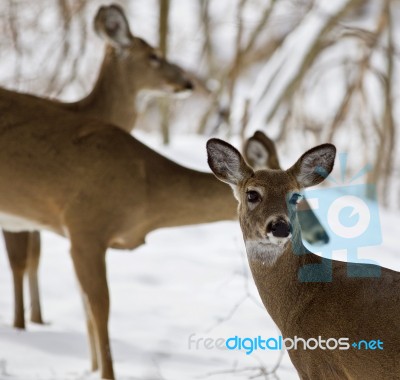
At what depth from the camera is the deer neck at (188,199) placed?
4984 millimetres

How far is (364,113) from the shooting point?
11188mm

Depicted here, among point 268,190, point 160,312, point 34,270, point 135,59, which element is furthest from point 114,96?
point 268,190

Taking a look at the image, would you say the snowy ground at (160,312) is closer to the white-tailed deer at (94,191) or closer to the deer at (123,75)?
the white-tailed deer at (94,191)

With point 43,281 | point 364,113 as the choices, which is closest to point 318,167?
point 43,281

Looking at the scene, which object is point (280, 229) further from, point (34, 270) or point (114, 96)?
point (114, 96)

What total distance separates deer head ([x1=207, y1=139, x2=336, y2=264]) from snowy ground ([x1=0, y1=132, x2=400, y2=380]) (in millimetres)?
1140

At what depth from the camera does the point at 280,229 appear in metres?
3.18

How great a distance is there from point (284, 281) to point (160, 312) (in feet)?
7.99

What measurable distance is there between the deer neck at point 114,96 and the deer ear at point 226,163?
315 centimetres

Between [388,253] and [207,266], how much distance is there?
4.32ft

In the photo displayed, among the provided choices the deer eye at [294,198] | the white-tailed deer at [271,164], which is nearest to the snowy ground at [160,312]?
the white-tailed deer at [271,164]

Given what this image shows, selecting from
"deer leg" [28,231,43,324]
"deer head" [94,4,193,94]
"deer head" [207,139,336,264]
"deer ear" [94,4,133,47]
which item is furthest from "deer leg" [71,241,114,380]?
"deer ear" [94,4,133,47]

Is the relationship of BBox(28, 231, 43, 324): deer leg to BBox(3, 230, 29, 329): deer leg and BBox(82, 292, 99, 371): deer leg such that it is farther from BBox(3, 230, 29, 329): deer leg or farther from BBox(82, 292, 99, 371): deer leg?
BBox(82, 292, 99, 371): deer leg

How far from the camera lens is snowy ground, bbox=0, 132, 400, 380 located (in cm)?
478
